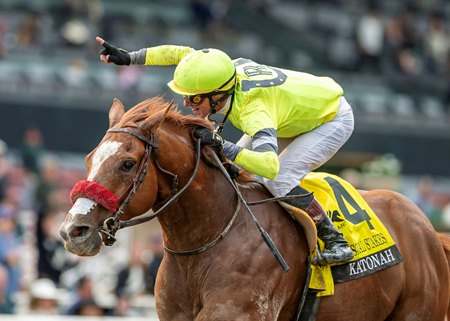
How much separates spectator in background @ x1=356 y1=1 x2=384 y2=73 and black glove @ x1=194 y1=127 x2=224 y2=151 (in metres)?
14.9

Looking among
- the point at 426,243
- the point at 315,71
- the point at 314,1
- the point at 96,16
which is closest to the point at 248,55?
the point at 315,71

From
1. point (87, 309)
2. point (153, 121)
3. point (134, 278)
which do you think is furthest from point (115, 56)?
point (134, 278)

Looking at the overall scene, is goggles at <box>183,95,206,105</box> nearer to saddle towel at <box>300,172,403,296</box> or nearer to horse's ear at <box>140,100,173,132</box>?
horse's ear at <box>140,100,173,132</box>

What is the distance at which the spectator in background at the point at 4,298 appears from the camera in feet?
35.1

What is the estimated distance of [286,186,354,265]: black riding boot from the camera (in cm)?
691

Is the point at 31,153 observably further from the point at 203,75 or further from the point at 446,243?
the point at 203,75

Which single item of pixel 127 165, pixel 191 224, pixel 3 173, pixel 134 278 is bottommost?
pixel 134 278

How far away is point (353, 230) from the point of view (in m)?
7.27

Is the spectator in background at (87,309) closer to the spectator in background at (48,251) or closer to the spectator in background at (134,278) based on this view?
the spectator in background at (134,278)

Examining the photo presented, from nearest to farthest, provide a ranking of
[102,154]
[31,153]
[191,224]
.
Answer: [102,154], [191,224], [31,153]

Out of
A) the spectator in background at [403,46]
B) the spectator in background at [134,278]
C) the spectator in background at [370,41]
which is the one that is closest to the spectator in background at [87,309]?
the spectator in background at [134,278]

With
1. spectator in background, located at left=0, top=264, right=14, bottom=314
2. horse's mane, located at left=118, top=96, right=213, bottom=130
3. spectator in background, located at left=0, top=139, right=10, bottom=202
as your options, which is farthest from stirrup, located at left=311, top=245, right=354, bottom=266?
spectator in background, located at left=0, top=139, right=10, bottom=202

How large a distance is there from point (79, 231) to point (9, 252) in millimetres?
5766

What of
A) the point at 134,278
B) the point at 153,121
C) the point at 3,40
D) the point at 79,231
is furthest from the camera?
the point at 3,40
